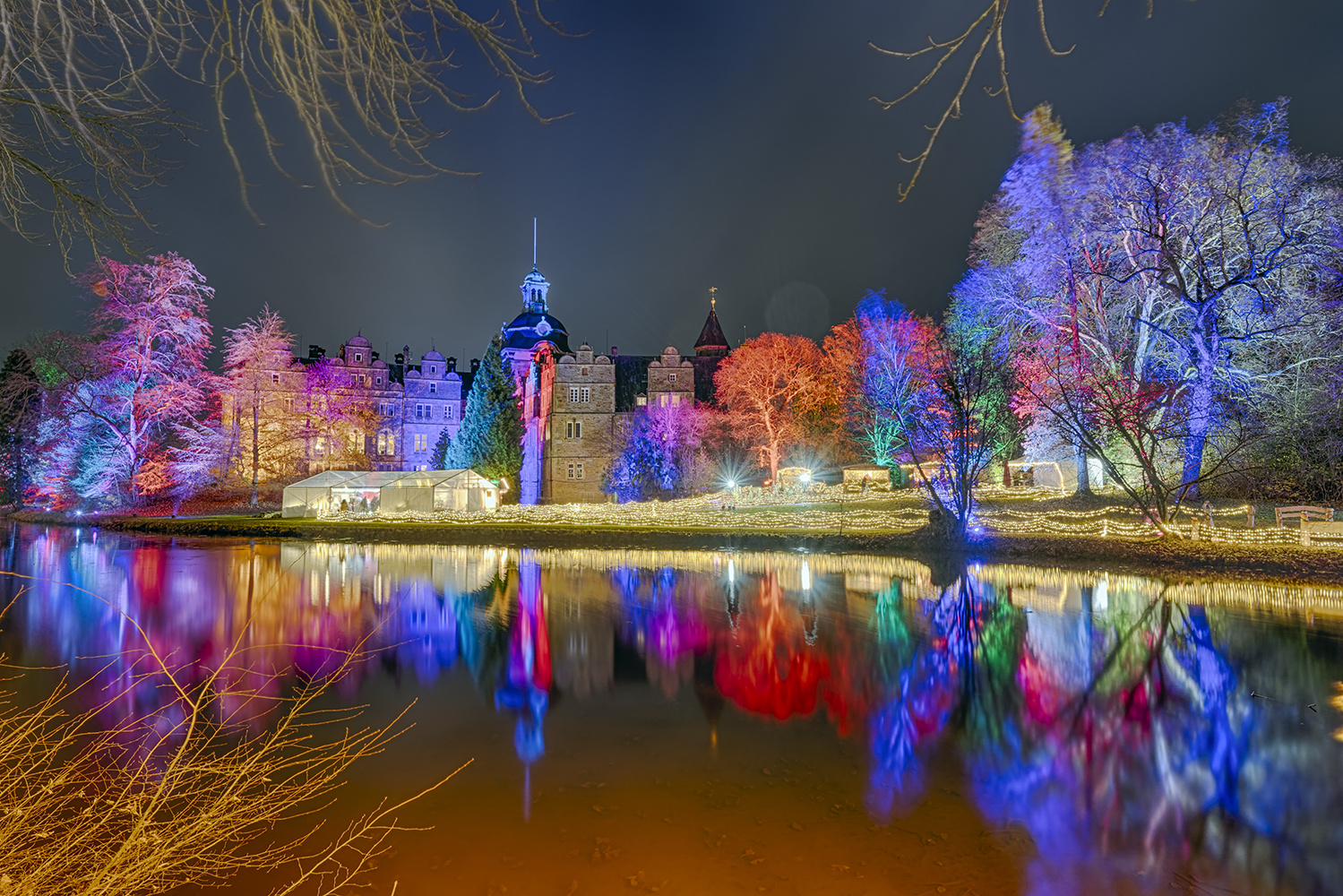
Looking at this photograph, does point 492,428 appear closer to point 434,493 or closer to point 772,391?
point 434,493

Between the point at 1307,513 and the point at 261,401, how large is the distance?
142 feet

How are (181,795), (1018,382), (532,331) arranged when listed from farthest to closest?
(532,331) < (1018,382) < (181,795)

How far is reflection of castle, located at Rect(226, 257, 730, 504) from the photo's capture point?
37281 mm

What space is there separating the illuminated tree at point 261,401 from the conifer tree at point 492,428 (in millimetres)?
9380

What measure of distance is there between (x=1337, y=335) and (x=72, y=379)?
47401 mm

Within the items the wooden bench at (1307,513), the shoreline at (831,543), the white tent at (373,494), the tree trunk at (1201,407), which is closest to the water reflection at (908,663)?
the shoreline at (831,543)

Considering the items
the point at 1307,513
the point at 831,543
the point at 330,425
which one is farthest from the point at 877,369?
the point at 330,425

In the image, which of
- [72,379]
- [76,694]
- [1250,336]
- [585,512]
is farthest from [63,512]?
[1250,336]

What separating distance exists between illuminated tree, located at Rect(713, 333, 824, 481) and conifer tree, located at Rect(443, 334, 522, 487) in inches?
533

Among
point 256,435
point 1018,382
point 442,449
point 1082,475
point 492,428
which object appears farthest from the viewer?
point 442,449

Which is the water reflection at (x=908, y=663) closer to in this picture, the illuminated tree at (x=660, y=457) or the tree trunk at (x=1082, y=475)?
the tree trunk at (x=1082, y=475)

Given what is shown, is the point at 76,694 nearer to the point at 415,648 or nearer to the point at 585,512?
the point at 415,648

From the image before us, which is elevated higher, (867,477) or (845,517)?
(867,477)

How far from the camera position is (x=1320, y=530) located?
14211mm
